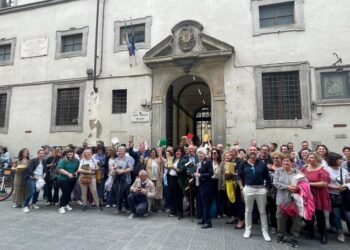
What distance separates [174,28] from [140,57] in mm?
2145

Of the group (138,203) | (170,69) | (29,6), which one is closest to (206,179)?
(138,203)

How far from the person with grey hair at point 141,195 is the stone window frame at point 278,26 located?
827 centimetres

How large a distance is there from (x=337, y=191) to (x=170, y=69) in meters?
8.80

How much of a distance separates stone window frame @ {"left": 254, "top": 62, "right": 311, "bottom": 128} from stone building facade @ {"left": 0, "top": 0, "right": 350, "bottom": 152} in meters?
0.04

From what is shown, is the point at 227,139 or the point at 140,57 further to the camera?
the point at 140,57

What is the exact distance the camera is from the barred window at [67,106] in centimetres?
1359

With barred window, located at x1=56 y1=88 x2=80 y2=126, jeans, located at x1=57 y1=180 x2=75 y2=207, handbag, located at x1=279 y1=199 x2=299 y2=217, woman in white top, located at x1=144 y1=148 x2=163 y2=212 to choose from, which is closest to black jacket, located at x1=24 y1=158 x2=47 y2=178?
jeans, located at x1=57 y1=180 x2=75 y2=207

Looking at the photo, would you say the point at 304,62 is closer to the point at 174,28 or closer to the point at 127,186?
the point at 174,28

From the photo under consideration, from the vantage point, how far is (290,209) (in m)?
4.83

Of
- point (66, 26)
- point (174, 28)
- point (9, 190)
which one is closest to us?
point (9, 190)

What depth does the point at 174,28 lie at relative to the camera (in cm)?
1225

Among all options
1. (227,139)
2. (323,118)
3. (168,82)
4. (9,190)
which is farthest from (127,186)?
(323,118)

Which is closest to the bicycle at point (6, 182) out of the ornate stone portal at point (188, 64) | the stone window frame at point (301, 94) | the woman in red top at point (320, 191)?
the ornate stone portal at point (188, 64)

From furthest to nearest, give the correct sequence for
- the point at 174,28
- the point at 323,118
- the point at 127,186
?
the point at 174,28 → the point at 323,118 → the point at 127,186
